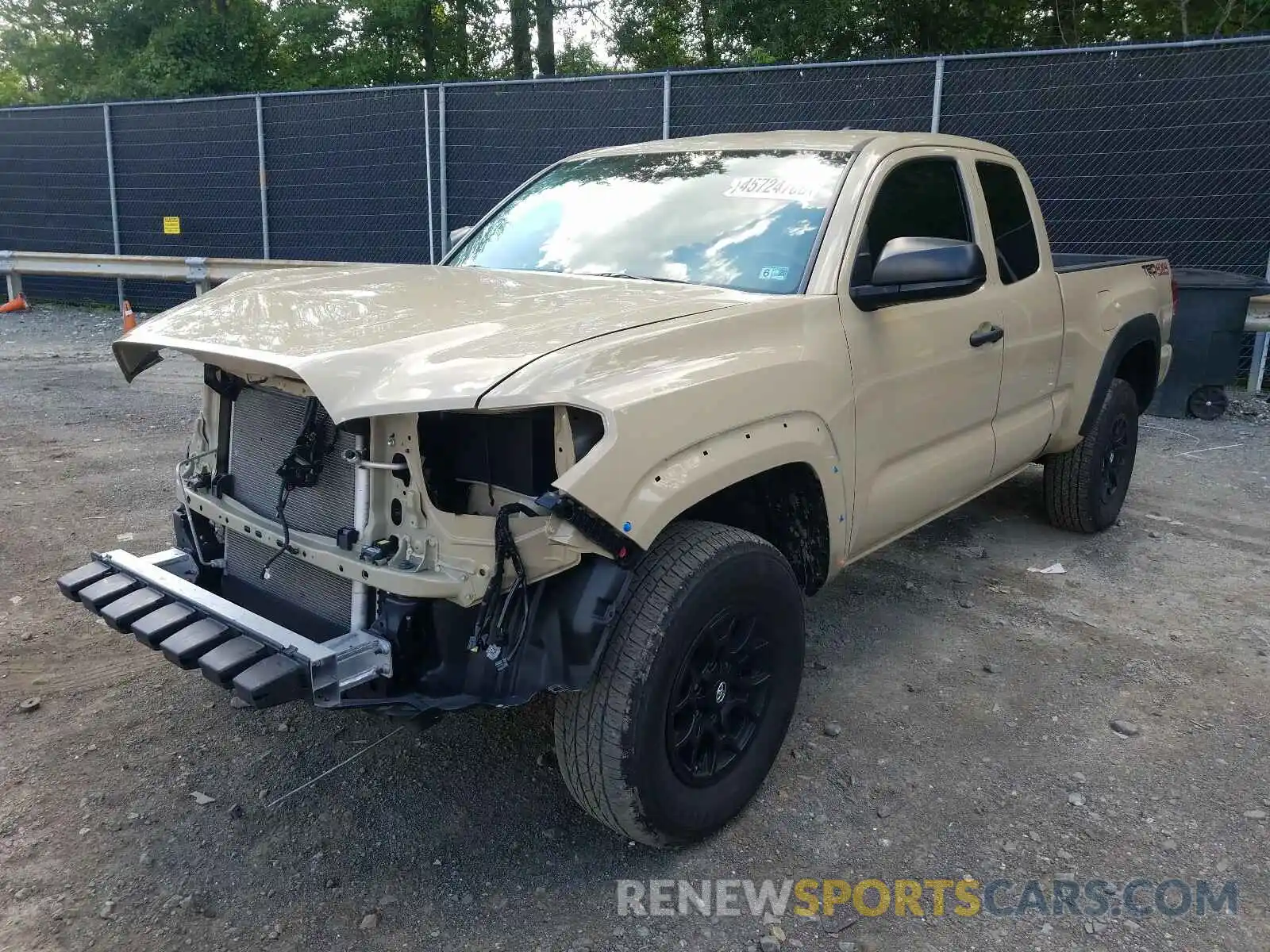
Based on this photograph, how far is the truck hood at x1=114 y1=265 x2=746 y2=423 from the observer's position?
2299 mm

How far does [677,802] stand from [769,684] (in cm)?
49

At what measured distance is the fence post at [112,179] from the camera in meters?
13.0

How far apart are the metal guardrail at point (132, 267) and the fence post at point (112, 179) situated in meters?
0.48

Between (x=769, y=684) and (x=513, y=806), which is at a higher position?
(x=769, y=684)

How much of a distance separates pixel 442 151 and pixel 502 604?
981cm

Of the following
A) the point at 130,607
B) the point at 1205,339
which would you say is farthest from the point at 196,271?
the point at 1205,339

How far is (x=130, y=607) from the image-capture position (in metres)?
2.78

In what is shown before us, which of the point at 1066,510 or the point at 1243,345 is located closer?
the point at 1066,510

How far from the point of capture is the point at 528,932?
2.55 metres

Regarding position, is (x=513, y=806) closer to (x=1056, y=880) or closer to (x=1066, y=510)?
(x=1056, y=880)

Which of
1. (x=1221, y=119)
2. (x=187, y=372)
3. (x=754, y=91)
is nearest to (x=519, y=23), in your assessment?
(x=754, y=91)

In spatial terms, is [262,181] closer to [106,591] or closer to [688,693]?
[106,591]

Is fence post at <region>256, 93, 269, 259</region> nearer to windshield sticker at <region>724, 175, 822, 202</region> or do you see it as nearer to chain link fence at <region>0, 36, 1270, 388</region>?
chain link fence at <region>0, 36, 1270, 388</region>

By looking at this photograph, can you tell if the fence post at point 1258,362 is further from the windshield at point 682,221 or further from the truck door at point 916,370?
the windshield at point 682,221
